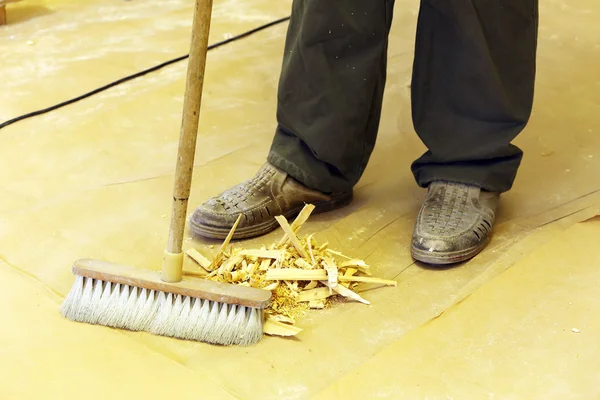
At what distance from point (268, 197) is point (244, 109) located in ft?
2.20

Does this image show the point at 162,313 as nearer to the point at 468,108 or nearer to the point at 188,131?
the point at 188,131

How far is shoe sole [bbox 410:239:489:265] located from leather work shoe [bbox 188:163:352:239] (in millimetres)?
285

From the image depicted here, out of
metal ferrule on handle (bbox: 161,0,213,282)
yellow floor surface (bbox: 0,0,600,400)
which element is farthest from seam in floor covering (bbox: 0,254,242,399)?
metal ferrule on handle (bbox: 161,0,213,282)

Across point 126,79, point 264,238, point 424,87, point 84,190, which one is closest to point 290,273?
point 264,238

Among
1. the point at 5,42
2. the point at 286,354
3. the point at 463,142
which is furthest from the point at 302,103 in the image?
the point at 5,42

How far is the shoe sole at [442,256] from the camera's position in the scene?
1494 millimetres

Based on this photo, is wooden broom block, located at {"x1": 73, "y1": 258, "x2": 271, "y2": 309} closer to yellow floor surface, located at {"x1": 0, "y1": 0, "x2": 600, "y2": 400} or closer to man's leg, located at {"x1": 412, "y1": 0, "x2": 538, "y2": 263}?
yellow floor surface, located at {"x1": 0, "y1": 0, "x2": 600, "y2": 400}

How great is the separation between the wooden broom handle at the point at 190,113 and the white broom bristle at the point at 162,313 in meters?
0.11

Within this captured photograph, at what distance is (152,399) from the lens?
1.14 metres

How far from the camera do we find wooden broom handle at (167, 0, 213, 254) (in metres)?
1.17

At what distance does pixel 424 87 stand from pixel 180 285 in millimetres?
709

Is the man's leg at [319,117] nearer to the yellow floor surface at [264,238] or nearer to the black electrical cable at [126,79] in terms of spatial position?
the yellow floor surface at [264,238]

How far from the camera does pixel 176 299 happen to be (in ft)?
4.27

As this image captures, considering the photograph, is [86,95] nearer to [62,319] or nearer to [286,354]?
[62,319]
